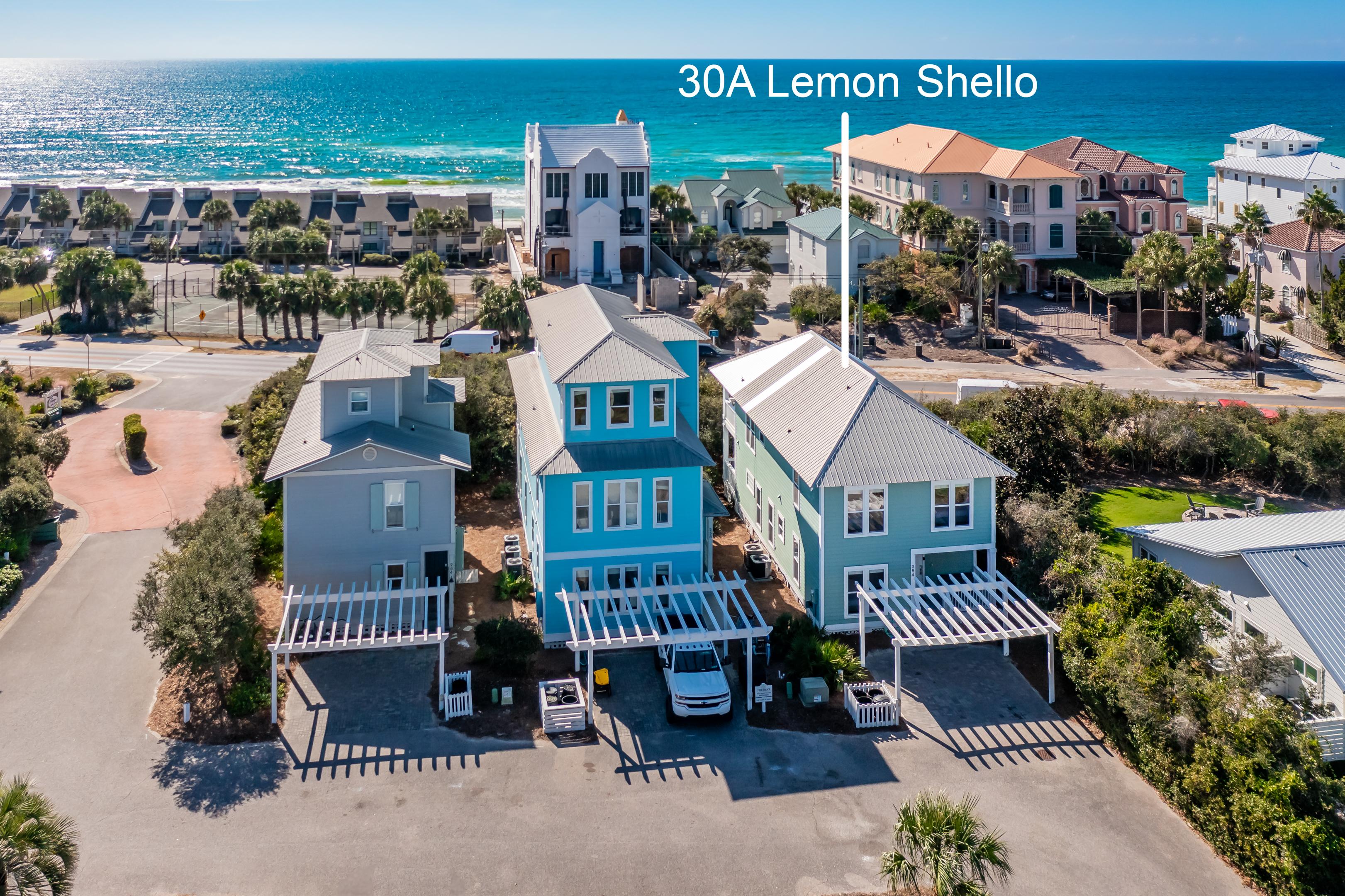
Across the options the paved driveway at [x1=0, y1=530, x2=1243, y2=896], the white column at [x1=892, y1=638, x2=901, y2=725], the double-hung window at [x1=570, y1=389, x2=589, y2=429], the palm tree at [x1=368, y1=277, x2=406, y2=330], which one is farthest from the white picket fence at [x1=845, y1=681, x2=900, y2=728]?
the palm tree at [x1=368, y1=277, x2=406, y2=330]

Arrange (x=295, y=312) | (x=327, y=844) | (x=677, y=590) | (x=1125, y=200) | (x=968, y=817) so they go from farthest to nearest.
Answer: (x=1125, y=200)
(x=295, y=312)
(x=677, y=590)
(x=327, y=844)
(x=968, y=817)

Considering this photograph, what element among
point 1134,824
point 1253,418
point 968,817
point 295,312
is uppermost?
point 295,312

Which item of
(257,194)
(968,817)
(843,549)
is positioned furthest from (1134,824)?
(257,194)

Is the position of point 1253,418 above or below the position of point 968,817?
above

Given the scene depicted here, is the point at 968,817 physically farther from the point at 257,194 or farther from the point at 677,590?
the point at 257,194

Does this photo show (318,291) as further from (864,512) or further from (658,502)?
(864,512)

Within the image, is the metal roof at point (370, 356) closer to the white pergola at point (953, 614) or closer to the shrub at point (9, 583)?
the shrub at point (9, 583)
